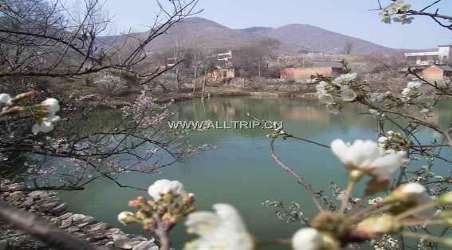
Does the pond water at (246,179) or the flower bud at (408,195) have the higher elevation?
the flower bud at (408,195)

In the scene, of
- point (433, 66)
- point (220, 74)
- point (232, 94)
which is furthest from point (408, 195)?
point (220, 74)

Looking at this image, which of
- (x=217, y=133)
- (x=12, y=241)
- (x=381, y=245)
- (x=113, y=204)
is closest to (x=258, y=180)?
(x=113, y=204)

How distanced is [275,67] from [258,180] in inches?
1435

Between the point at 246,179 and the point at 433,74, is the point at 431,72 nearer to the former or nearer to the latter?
the point at 433,74

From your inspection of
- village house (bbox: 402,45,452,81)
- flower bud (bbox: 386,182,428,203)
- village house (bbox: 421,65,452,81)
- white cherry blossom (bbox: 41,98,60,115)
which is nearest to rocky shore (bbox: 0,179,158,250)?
white cherry blossom (bbox: 41,98,60,115)

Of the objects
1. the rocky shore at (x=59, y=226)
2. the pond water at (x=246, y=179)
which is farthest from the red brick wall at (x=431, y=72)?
the rocky shore at (x=59, y=226)

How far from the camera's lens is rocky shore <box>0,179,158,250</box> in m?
3.11

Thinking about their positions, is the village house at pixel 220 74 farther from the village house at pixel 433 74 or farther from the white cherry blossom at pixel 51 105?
the white cherry blossom at pixel 51 105

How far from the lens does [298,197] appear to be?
568 cm

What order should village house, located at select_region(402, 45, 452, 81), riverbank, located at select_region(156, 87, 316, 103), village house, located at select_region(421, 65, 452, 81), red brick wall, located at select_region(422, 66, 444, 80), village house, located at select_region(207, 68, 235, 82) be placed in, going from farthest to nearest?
village house, located at select_region(207, 68, 235, 82) → riverbank, located at select_region(156, 87, 316, 103) → red brick wall, located at select_region(422, 66, 444, 80) → village house, located at select_region(421, 65, 452, 81) → village house, located at select_region(402, 45, 452, 81)

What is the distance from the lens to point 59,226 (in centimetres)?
283

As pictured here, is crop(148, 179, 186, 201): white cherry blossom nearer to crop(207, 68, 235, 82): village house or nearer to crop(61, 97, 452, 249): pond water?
crop(61, 97, 452, 249): pond water

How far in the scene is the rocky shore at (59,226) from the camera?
311 centimetres

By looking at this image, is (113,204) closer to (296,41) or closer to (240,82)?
(240,82)
